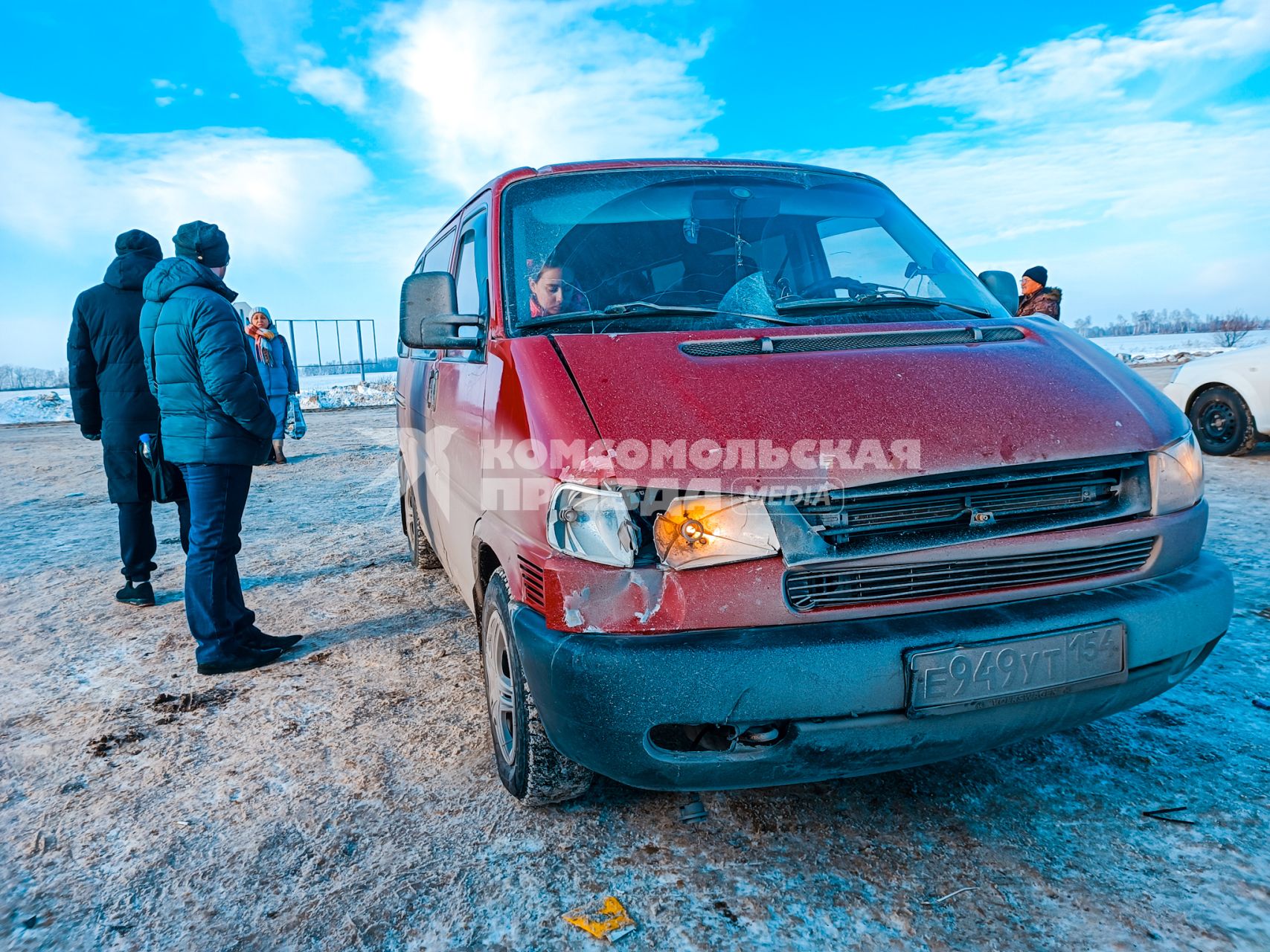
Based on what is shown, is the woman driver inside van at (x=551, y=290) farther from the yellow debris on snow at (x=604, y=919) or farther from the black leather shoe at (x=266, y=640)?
the black leather shoe at (x=266, y=640)

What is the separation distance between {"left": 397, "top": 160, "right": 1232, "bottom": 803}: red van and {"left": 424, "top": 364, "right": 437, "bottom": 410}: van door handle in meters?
1.18

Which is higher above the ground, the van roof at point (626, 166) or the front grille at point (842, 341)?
the van roof at point (626, 166)

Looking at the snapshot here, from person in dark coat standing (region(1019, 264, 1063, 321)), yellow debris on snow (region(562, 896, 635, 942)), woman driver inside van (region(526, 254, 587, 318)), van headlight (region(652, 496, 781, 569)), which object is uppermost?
person in dark coat standing (region(1019, 264, 1063, 321))

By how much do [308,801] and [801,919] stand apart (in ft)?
4.99

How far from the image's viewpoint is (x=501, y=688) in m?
2.48

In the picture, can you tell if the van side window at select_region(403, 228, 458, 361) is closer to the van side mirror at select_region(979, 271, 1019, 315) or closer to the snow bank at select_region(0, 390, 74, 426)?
the van side mirror at select_region(979, 271, 1019, 315)

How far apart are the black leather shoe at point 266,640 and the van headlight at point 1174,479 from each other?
3590 mm

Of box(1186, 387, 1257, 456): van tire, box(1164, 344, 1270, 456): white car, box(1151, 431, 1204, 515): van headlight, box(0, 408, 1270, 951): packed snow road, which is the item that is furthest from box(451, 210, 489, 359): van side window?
box(1186, 387, 1257, 456): van tire

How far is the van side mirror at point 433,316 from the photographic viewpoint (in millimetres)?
2801

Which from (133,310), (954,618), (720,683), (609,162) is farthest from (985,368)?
(133,310)

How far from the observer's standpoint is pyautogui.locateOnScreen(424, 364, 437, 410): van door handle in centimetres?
366

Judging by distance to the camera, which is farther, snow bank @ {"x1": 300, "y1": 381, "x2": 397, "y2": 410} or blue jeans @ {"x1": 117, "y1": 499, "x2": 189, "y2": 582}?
snow bank @ {"x1": 300, "y1": 381, "x2": 397, "y2": 410}

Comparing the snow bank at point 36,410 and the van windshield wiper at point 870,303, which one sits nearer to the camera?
the van windshield wiper at point 870,303

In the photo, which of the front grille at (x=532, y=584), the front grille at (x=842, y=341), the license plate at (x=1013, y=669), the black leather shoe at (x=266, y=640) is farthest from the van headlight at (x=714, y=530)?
the black leather shoe at (x=266, y=640)
